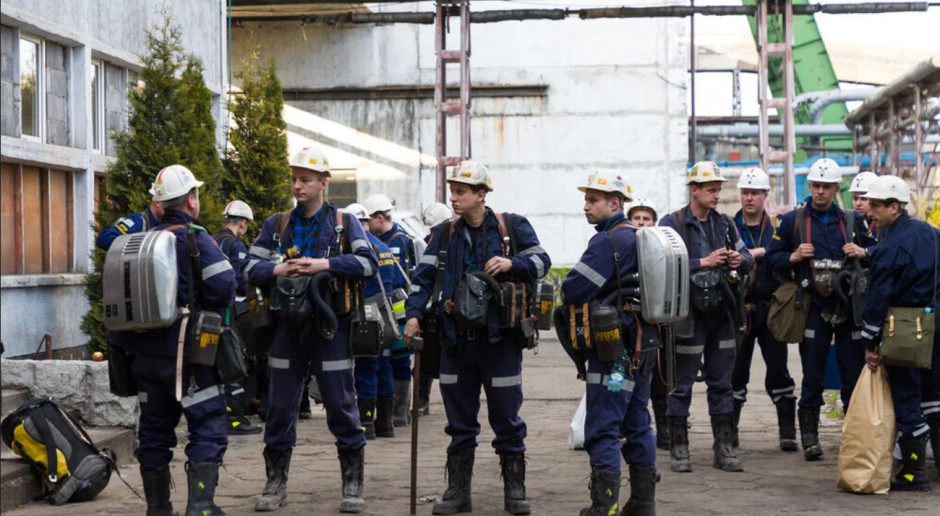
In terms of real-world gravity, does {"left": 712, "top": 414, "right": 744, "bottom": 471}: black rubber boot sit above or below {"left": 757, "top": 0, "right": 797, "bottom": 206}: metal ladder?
below

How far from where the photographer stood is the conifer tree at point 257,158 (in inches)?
557

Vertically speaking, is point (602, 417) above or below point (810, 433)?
above

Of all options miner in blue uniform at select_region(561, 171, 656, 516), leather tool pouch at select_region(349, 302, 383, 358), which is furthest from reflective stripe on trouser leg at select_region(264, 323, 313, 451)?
miner in blue uniform at select_region(561, 171, 656, 516)

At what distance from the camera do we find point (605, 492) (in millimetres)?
7141

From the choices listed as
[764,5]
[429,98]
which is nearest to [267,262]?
[764,5]

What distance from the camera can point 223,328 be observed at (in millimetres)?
7148

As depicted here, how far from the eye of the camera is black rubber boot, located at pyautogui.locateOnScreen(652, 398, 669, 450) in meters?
10.1

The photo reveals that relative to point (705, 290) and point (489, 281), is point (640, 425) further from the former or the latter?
point (705, 290)

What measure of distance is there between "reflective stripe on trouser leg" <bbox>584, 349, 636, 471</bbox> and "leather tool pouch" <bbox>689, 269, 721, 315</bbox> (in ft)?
6.53

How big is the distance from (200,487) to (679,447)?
375 centimetres

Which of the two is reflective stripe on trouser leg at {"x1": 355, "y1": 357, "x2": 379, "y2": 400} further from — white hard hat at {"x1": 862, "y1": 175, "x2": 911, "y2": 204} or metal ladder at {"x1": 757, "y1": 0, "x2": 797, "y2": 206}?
metal ladder at {"x1": 757, "y1": 0, "x2": 797, "y2": 206}

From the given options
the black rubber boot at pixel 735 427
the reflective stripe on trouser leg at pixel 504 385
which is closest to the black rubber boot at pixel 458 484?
the reflective stripe on trouser leg at pixel 504 385

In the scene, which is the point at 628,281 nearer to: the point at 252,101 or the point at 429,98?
the point at 252,101

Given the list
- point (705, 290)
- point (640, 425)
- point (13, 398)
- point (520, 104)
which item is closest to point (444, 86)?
point (520, 104)
